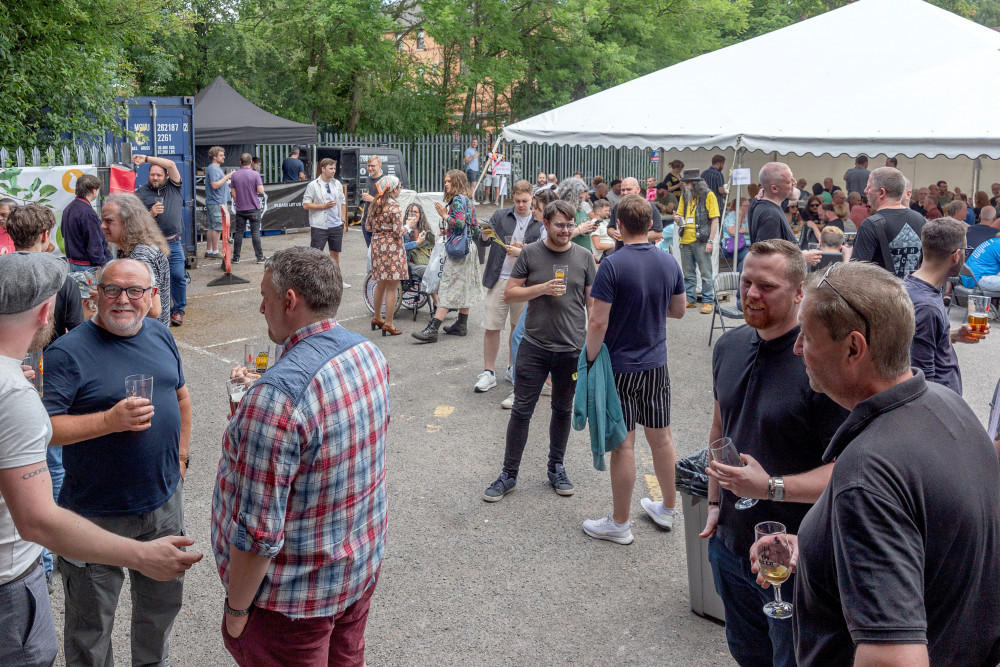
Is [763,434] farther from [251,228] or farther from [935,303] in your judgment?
[251,228]

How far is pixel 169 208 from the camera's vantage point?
10.4 metres

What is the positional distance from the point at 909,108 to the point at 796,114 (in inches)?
54.2

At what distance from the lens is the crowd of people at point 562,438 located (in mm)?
1672

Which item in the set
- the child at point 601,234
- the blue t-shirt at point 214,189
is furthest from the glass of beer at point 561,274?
the blue t-shirt at point 214,189

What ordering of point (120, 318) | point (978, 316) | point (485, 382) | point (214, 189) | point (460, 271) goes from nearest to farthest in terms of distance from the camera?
point (120, 318)
point (978, 316)
point (485, 382)
point (460, 271)
point (214, 189)

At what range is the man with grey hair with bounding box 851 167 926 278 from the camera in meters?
6.36

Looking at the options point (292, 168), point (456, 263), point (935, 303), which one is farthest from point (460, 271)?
point (292, 168)

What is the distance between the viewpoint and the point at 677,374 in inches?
334

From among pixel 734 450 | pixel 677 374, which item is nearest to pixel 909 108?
pixel 677 374

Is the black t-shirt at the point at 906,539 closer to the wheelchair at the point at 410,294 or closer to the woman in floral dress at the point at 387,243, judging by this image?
the woman in floral dress at the point at 387,243

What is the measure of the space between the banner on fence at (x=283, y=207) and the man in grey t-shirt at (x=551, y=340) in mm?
12499

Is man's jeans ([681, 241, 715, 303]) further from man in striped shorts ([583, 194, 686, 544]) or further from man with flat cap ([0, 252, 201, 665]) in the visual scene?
man with flat cap ([0, 252, 201, 665])

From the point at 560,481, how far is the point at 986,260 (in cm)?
700

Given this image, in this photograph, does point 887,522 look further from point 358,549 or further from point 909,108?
point 909,108
